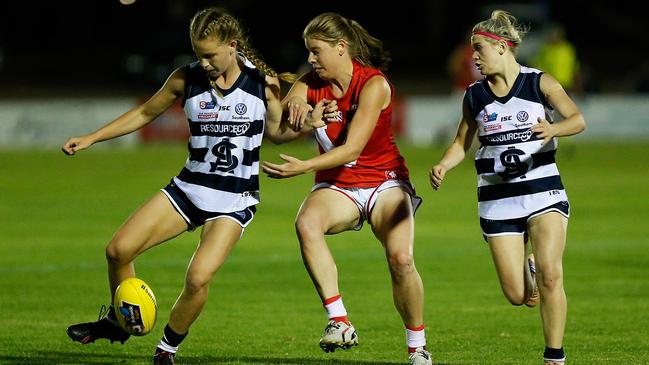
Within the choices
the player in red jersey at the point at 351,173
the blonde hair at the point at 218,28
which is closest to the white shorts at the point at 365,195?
the player in red jersey at the point at 351,173

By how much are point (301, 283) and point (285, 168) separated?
16.6ft

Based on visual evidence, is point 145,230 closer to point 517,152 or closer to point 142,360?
point 142,360

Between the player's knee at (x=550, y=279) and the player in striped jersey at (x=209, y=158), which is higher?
the player in striped jersey at (x=209, y=158)

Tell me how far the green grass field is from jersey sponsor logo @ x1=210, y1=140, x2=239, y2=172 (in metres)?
1.34

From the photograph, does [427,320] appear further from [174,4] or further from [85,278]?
[174,4]

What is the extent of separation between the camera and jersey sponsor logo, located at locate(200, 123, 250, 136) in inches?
308

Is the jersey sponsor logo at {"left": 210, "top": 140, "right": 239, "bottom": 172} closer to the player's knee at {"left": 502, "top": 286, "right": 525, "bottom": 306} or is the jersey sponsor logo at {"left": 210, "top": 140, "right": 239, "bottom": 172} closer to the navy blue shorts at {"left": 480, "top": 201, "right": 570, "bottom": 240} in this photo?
the navy blue shorts at {"left": 480, "top": 201, "right": 570, "bottom": 240}

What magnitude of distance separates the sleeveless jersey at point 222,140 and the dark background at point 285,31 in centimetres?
3590

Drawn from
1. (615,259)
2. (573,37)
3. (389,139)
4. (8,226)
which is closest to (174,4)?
(573,37)

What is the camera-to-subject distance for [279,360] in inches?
333

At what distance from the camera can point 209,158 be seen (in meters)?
7.88

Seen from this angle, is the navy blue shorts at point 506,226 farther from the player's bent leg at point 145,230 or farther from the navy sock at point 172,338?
the navy sock at point 172,338

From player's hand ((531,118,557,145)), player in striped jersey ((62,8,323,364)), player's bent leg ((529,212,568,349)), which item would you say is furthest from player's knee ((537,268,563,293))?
player in striped jersey ((62,8,323,364))

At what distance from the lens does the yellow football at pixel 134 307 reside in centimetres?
781
